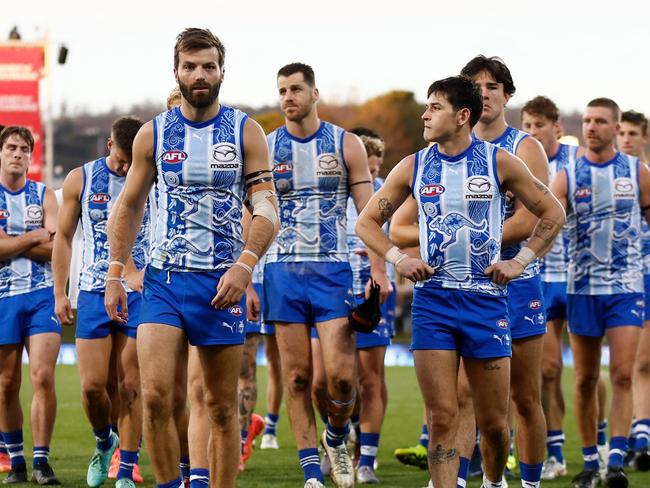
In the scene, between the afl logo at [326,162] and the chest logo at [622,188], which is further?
the chest logo at [622,188]

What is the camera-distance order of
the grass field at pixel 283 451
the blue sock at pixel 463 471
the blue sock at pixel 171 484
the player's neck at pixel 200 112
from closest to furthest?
1. the blue sock at pixel 171 484
2. the player's neck at pixel 200 112
3. the blue sock at pixel 463 471
4. the grass field at pixel 283 451

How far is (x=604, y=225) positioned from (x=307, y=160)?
2.40 m

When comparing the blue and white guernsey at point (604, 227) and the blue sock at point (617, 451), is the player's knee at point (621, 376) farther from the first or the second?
the blue and white guernsey at point (604, 227)

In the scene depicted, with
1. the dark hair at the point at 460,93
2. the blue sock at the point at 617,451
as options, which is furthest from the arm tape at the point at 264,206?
the blue sock at the point at 617,451

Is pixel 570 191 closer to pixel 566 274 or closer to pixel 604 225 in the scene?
pixel 604 225

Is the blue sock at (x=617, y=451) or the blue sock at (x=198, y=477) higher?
the blue sock at (x=198, y=477)

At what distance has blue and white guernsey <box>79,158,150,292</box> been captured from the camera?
9516 mm

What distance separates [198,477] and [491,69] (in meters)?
3.11

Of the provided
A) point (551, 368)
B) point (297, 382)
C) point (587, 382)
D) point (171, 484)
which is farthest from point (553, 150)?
point (171, 484)

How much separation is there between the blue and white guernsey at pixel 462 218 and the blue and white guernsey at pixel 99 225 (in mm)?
2921

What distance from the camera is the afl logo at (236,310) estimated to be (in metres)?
7.05

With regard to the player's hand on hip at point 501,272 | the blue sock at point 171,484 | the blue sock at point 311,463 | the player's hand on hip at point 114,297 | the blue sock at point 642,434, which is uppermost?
the player's hand on hip at point 501,272

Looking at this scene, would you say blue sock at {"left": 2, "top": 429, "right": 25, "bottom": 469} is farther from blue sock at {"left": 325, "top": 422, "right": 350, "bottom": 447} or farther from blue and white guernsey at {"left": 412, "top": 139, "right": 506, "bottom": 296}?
blue and white guernsey at {"left": 412, "top": 139, "right": 506, "bottom": 296}

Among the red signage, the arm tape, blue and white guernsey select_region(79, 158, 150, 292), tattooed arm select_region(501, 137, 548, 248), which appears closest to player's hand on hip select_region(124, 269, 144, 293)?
blue and white guernsey select_region(79, 158, 150, 292)
